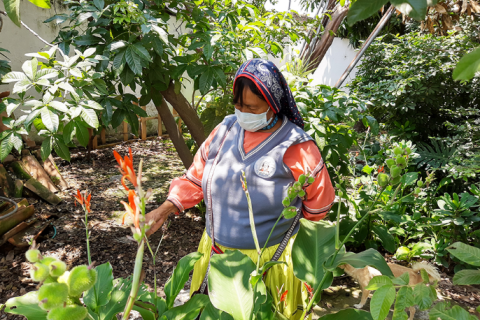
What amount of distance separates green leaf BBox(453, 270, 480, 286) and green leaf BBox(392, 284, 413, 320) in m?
0.10

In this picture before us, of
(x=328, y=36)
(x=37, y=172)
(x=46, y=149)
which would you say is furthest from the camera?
(x=328, y=36)

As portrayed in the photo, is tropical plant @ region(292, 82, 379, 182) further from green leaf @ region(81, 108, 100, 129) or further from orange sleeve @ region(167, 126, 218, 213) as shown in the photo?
green leaf @ region(81, 108, 100, 129)

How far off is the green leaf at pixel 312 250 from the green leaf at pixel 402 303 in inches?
9.9

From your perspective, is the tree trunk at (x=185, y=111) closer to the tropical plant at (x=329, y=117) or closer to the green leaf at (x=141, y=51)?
the green leaf at (x=141, y=51)

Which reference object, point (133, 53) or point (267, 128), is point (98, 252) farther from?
point (267, 128)

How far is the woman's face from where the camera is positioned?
4.55 ft

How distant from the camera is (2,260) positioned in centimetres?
315

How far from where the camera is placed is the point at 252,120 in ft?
4.69

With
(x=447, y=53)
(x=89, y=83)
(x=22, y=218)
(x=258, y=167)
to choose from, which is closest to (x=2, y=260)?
(x=22, y=218)

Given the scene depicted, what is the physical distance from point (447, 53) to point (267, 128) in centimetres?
392

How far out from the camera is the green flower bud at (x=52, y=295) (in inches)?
16.4

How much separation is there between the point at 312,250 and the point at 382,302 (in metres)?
0.32

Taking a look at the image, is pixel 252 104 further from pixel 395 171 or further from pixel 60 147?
pixel 60 147

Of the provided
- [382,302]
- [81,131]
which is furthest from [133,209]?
[81,131]
